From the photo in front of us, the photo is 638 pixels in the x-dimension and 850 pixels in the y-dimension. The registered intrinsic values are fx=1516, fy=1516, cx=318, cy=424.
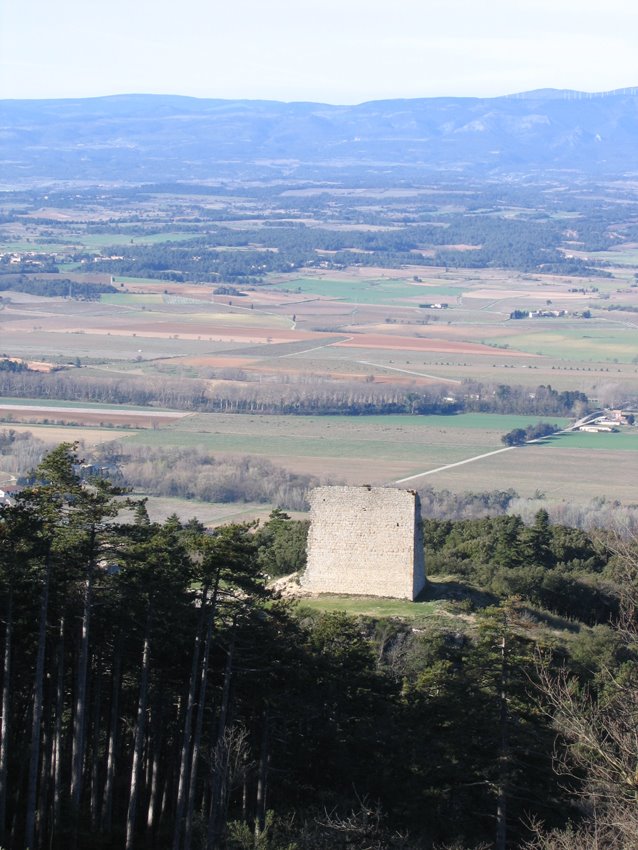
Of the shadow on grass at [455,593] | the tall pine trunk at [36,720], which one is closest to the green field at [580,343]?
the shadow on grass at [455,593]

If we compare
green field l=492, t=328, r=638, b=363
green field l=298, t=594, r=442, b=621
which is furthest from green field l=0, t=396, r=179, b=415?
green field l=298, t=594, r=442, b=621

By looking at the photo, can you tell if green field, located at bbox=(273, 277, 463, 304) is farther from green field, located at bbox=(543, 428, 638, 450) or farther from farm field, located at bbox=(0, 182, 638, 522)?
green field, located at bbox=(543, 428, 638, 450)

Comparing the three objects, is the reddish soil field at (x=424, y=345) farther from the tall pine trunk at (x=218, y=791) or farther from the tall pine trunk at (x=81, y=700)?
the tall pine trunk at (x=218, y=791)

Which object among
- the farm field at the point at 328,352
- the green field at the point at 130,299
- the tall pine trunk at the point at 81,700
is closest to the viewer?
the tall pine trunk at the point at 81,700

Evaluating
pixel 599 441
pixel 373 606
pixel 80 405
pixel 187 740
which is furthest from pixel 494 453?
pixel 187 740

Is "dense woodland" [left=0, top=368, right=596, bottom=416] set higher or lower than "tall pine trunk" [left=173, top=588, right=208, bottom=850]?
lower

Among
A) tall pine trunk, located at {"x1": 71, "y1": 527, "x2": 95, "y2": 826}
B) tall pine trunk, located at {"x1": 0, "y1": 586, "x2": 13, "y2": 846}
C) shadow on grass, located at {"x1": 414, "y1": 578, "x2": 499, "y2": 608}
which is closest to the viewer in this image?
tall pine trunk, located at {"x1": 0, "y1": 586, "x2": 13, "y2": 846}

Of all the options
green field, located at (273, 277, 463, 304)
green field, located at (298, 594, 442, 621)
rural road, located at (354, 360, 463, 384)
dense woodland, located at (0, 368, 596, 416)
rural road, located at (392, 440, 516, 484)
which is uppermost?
green field, located at (273, 277, 463, 304)
